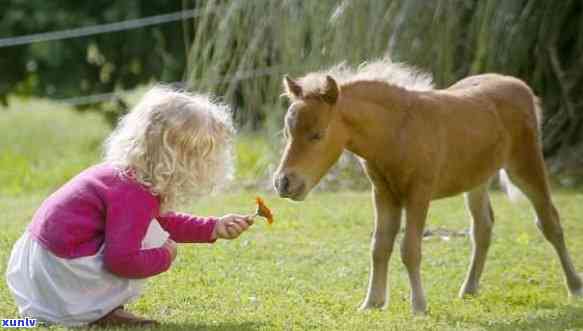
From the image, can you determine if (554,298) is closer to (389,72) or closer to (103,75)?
(389,72)

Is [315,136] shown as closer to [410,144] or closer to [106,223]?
[410,144]

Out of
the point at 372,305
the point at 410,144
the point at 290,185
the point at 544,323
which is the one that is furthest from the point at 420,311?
the point at 290,185

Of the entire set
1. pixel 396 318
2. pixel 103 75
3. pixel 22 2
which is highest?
pixel 396 318

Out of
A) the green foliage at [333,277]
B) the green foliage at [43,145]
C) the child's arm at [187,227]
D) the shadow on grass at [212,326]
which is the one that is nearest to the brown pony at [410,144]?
the green foliage at [333,277]

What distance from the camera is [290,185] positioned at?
5.45m

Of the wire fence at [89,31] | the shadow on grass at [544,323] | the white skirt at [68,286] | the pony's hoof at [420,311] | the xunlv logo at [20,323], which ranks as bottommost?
the wire fence at [89,31]

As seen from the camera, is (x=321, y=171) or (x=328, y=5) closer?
(x=321, y=171)

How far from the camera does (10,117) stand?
18094mm

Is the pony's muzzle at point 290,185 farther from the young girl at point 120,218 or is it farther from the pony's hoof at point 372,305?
the pony's hoof at point 372,305

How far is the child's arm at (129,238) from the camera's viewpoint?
190 inches

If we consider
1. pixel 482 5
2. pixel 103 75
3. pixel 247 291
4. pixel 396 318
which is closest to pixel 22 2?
pixel 103 75

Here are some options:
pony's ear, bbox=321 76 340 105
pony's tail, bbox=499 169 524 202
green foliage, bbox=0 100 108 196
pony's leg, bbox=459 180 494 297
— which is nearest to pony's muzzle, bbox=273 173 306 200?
pony's ear, bbox=321 76 340 105

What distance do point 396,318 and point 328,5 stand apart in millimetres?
4430

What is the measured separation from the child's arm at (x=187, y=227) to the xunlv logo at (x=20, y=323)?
75 centimetres
